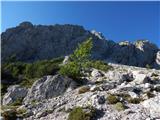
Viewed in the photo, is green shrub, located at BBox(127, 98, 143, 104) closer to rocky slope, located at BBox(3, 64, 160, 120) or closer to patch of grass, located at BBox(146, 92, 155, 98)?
rocky slope, located at BBox(3, 64, 160, 120)

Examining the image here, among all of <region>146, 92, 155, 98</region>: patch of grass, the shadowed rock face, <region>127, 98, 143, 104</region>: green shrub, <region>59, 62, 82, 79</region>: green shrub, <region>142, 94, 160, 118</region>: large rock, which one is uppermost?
the shadowed rock face

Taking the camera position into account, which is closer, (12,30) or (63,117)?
(63,117)

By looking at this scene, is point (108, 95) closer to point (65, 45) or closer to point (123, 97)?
point (123, 97)

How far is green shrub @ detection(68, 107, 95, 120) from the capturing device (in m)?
33.0

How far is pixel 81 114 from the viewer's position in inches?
1313

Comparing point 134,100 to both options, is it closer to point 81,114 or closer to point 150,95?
point 150,95

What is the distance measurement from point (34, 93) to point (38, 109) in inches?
495

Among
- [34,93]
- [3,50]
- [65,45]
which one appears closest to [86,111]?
[34,93]

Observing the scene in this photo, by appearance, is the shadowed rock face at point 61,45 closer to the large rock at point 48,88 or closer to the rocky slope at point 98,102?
the large rock at point 48,88

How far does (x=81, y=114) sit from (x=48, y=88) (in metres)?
19.0

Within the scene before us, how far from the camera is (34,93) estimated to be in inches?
2041

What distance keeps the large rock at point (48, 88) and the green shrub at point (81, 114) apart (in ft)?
50.9

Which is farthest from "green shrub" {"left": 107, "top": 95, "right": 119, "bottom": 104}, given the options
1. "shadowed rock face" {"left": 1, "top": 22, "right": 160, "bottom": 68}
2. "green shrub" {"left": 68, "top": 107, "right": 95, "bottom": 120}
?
"shadowed rock face" {"left": 1, "top": 22, "right": 160, "bottom": 68}

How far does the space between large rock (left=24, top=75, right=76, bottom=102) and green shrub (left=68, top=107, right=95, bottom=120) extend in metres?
15.5
